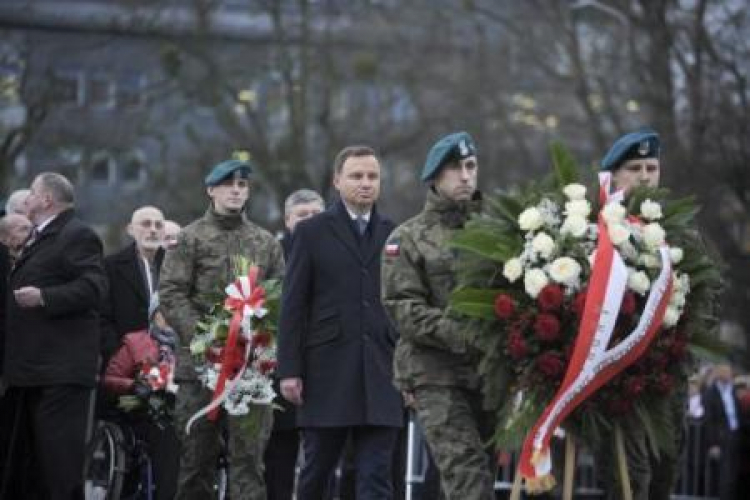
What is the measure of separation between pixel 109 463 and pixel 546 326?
5.50m

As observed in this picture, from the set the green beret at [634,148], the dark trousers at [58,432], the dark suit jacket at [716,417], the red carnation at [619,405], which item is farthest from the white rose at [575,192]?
the dark suit jacket at [716,417]

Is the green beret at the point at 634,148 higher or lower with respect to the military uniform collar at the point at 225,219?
higher

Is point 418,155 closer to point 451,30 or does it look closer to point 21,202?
point 451,30

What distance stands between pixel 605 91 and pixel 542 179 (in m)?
27.7

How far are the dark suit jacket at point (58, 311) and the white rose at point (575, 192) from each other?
426 centimetres

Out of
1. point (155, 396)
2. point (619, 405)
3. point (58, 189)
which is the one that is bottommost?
point (619, 405)

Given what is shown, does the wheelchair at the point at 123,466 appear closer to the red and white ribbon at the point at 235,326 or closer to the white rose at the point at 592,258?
the red and white ribbon at the point at 235,326

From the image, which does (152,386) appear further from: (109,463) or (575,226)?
(575,226)

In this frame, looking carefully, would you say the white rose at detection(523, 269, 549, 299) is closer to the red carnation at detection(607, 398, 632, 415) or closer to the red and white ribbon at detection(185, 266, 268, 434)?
the red carnation at detection(607, 398, 632, 415)

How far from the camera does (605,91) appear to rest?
3794cm

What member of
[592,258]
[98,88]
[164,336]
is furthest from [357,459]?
[98,88]

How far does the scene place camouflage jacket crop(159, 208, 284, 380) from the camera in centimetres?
1346

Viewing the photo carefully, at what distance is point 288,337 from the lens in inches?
460

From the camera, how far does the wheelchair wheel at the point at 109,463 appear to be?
1423cm
